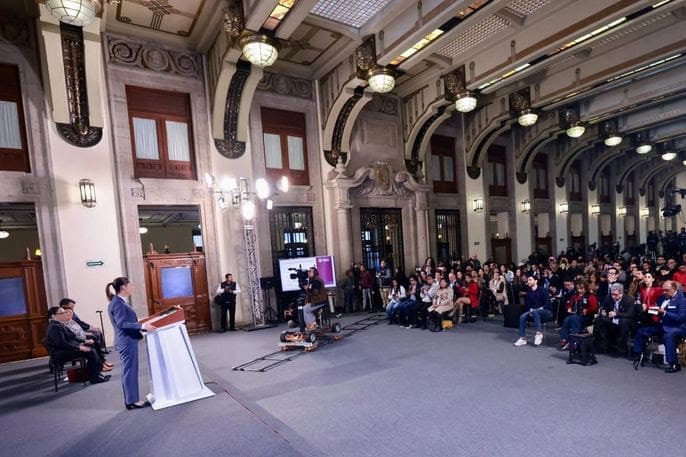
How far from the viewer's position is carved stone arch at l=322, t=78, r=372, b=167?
9.87 m

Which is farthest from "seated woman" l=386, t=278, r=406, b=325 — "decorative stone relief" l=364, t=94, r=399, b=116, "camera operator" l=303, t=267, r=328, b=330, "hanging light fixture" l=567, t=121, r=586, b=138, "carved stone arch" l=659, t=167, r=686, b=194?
"carved stone arch" l=659, t=167, r=686, b=194

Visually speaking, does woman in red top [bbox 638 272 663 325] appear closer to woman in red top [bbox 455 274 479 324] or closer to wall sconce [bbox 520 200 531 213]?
woman in red top [bbox 455 274 479 324]

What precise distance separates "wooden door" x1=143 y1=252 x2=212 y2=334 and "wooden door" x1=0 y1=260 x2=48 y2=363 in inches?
77.5

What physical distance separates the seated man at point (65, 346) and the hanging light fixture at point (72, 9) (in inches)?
165

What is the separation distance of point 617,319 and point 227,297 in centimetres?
783

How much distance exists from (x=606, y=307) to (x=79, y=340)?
851cm

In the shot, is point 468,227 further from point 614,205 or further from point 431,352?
point 614,205

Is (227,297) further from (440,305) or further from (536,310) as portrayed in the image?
(536,310)

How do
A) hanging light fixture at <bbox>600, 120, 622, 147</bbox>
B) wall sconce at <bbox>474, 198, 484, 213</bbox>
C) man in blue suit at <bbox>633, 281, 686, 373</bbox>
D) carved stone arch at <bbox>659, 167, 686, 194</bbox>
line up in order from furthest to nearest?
carved stone arch at <bbox>659, 167, 686, 194</bbox> → hanging light fixture at <bbox>600, 120, 622, 147</bbox> → wall sconce at <bbox>474, 198, 484, 213</bbox> → man in blue suit at <bbox>633, 281, 686, 373</bbox>

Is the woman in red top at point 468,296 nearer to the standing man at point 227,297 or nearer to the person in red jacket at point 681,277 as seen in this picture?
the person in red jacket at point 681,277

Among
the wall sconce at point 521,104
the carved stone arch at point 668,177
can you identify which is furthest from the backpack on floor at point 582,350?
the carved stone arch at point 668,177

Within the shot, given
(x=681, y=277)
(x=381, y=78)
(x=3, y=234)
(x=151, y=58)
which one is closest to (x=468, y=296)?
(x=681, y=277)

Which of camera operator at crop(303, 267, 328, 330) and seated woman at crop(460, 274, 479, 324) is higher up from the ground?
camera operator at crop(303, 267, 328, 330)

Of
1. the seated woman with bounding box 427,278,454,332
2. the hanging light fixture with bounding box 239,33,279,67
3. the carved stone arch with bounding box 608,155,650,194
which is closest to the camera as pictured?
the hanging light fixture with bounding box 239,33,279,67
